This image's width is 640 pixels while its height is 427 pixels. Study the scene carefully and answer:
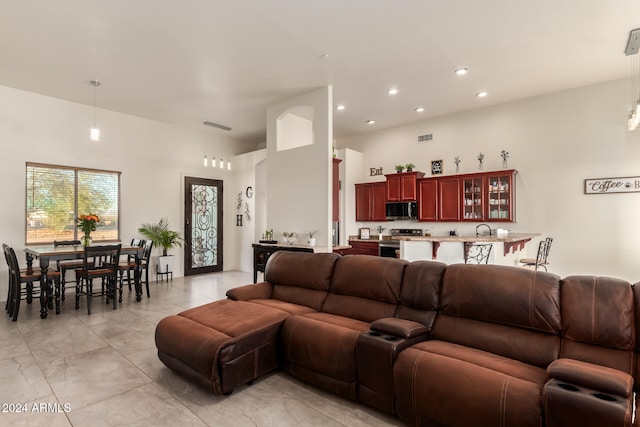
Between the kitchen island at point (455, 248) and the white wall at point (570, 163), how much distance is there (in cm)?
59

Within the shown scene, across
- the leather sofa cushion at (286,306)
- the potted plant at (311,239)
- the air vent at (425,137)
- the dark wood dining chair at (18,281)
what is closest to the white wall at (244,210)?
the potted plant at (311,239)

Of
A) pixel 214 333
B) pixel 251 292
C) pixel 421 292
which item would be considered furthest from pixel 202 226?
pixel 421 292

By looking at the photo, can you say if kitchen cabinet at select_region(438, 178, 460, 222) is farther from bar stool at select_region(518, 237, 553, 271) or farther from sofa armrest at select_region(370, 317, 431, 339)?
sofa armrest at select_region(370, 317, 431, 339)

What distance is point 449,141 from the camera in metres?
6.98

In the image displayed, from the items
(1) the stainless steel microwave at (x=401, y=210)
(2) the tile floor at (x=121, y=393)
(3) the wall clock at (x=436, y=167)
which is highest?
(3) the wall clock at (x=436, y=167)

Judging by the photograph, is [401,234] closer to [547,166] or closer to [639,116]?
[547,166]

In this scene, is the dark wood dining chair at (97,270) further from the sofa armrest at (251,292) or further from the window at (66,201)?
the sofa armrest at (251,292)

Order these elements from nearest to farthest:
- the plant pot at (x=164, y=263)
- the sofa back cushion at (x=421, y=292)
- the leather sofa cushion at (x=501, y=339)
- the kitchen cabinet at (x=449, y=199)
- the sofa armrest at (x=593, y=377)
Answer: the sofa armrest at (x=593, y=377), the leather sofa cushion at (x=501, y=339), the sofa back cushion at (x=421, y=292), the kitchen cabinet at (x=449, y=199), the plant pot at (x=164, y=263)

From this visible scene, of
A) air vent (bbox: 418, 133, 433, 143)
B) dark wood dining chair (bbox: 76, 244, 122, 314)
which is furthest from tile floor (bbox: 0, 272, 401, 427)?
air vent (bbox: 418, 133, 433, 143)

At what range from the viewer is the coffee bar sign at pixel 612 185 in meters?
5.11

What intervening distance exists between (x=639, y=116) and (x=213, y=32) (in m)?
5.17

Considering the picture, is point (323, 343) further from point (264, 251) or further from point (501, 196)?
point (501, 196)

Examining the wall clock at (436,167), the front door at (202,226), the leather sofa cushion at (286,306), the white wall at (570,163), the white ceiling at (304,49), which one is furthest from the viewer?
the front door at (202,226)

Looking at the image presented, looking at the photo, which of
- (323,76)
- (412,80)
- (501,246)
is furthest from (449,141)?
(323,76)
